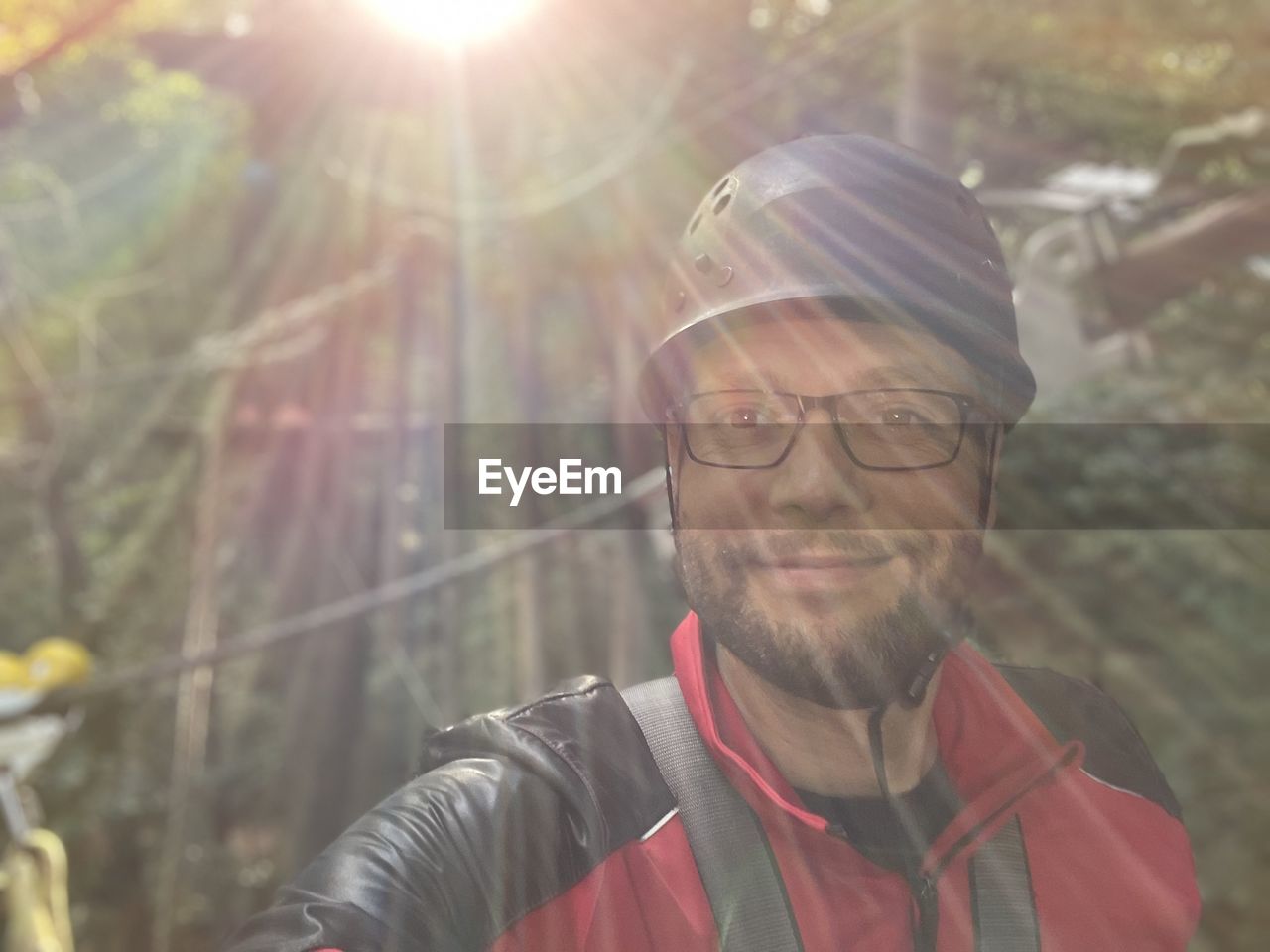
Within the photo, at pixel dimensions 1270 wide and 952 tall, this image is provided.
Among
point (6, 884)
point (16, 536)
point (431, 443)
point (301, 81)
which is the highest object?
point (301, 81)

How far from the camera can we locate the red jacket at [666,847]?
826 mm

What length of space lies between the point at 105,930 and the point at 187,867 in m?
0.70

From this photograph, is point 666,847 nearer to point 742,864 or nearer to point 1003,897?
point 742,864

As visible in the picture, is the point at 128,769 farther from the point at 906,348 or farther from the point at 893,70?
the point at 906,348

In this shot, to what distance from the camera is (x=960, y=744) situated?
1.03 metres

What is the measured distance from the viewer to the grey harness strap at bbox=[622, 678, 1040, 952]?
835 mm

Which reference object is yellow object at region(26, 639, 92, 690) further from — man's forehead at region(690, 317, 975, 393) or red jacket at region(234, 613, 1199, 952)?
man's forehead at region(690, 317, 975, 393)

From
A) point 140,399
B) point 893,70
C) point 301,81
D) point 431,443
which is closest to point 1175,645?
point 893,70

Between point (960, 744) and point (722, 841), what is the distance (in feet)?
1.03

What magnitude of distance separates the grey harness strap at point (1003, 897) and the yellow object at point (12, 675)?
3525 mm

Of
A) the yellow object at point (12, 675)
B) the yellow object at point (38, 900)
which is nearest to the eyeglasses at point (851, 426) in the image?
the yellow object at point (38, 900)

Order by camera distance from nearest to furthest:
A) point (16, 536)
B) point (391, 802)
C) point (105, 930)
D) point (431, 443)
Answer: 1. point (391, 802)
2. point (431, 443)
3. point (105, 930)
4. point (16, 536)

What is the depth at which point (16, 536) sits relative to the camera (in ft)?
29.9

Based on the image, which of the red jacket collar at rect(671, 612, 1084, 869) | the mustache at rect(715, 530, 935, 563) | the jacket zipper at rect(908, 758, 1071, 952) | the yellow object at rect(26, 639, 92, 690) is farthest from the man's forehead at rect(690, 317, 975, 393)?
the yellow object at rect(26, 639, 92, 690)
